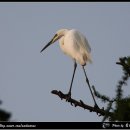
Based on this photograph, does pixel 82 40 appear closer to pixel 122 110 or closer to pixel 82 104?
pixel 82 104

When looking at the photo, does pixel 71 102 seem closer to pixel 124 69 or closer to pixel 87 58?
pixel 124 69

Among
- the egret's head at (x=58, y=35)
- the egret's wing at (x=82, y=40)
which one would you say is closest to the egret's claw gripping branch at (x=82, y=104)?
the egret's wing at (x=82, y=40)

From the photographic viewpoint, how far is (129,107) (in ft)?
14.7

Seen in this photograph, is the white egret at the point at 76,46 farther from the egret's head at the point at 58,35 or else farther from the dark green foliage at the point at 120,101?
the dark green foliage at the point at 120,101

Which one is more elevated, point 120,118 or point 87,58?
point 120,118

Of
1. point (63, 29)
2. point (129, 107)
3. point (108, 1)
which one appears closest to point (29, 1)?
point (63, 29)

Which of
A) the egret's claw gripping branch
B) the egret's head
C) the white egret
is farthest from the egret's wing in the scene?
the egret's claw gripping branch

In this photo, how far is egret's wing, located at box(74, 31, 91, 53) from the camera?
9.09 meters

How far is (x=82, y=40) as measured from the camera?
30.6 feet

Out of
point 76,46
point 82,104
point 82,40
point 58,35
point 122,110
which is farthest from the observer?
point 58,35

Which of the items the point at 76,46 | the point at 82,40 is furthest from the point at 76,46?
the point at 82,40

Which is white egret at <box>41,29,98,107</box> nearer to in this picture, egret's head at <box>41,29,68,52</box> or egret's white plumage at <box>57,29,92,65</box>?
egret's white plumage at <box>57,29,92,65</box>

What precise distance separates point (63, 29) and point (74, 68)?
1302mm

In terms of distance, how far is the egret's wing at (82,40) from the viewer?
29.8ft
